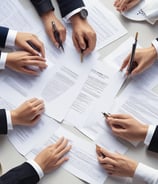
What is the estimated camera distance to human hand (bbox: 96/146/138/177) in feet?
4.11

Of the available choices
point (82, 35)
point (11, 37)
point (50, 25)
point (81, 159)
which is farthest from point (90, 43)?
point (81, 159)

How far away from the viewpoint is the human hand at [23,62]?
1335mm

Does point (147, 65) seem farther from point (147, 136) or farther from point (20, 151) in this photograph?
point (20, 151)

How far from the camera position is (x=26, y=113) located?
4.23 ft

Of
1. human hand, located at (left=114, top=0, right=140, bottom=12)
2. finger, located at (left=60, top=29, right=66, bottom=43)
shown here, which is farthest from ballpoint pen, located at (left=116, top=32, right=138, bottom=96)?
finger, located at (left=60, top=29, right=66, bottom=43)

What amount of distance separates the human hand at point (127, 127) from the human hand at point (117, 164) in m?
0.06

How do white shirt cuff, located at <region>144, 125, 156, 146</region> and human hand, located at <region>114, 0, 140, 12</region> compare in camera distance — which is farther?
human hand, located at <region>114, 0, 140, 12</region>

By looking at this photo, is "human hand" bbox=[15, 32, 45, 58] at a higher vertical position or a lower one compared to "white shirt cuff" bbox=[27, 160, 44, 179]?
higher

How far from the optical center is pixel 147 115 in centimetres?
132

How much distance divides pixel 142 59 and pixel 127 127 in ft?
0.72

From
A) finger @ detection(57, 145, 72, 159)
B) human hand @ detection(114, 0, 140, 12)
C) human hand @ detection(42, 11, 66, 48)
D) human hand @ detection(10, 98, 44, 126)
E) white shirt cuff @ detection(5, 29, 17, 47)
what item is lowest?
finger @ detection(57, 145, 72, 159)

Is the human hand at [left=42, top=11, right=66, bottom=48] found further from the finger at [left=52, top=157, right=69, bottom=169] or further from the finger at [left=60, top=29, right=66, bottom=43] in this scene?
the finger at [left=52, top=157, right=69, bottom=169]


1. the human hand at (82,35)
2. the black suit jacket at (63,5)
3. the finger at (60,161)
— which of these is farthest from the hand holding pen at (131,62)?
the finger at (60,161)

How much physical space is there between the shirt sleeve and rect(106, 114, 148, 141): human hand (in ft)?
0.29
